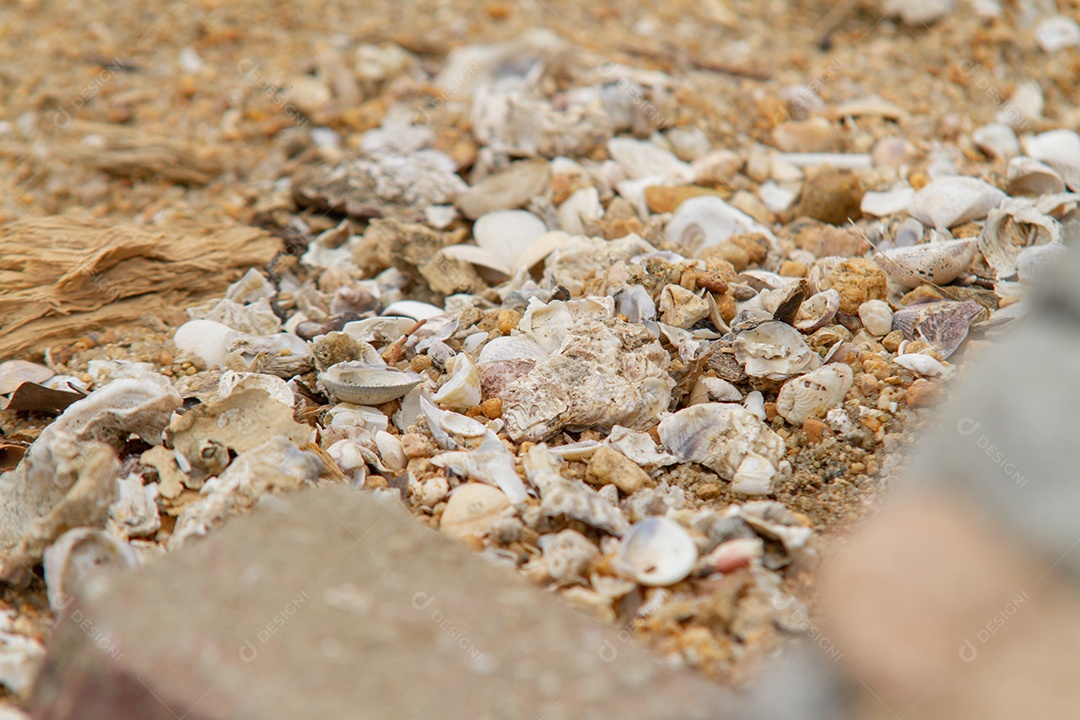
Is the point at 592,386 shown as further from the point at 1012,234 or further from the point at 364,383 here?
the point at 1012,234

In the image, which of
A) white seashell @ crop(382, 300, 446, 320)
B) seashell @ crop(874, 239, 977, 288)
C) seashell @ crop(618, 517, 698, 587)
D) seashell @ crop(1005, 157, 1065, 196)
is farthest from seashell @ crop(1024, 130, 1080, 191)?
seashell @ crop(618, 517, 698, 587)

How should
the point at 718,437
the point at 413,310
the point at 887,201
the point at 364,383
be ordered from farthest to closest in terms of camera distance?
the point at 887,201 < the point at 413,310 < the point at 364,383 < the point at 718,437

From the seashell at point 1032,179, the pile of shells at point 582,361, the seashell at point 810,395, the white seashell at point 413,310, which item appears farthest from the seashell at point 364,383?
the seashell at point 1032,179

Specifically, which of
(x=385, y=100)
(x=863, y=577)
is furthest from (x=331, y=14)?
(x=863, y=577)

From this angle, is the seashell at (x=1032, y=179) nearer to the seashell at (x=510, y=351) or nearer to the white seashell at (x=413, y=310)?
the seashell at (x=510, y=351)

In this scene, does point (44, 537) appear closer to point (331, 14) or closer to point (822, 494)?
point (822, 494)

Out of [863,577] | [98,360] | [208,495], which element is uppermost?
[863,577]

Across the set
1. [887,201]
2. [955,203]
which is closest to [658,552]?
[955,203]
